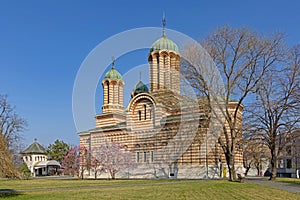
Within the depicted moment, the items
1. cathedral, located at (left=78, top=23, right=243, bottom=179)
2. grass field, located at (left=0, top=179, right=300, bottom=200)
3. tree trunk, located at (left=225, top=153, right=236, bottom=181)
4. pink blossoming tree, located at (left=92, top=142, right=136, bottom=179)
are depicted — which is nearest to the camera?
grass field, located at (left=0, top=179, right=300, bottom=200)

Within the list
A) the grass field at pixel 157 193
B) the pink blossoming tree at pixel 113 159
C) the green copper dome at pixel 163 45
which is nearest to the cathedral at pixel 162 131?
the green copper dome at pixel 163 45

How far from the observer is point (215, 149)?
4219cm

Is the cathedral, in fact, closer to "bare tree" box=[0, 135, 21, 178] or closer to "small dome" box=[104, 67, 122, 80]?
"small dome" box=[104, 67, 122, 80]

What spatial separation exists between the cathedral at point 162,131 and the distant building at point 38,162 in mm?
24775

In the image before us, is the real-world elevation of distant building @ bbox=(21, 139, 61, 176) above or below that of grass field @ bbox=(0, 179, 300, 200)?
below

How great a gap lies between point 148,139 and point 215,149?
10376 millimetres

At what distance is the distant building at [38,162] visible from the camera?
79.8m

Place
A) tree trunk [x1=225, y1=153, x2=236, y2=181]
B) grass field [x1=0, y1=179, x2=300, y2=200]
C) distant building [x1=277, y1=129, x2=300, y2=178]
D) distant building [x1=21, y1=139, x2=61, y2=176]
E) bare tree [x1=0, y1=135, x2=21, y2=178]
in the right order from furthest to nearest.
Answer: distant building [x1=21, y1=139, x2=61, y2=176]
distant building [x1=277, y1=129, x2=300, y2=178]
tree trunk [x1=225, y1=153, x2=236, y2=181]
grass field [x1=0, y1=179, x2=300, y2=200]
bare tree [x1=0, y1=135, x2=21, y2=178]

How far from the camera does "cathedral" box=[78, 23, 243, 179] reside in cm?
4181

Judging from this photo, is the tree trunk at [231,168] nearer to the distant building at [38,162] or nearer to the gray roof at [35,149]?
the distant building at [38,162]

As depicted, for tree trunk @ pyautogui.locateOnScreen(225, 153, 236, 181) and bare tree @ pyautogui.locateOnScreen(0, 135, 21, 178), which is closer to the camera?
bare tree @ pyautogui.locateOnScreen(0, 135, 21, 178)

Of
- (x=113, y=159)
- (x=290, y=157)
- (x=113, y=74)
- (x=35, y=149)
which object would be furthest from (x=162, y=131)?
(x=35, y=149)

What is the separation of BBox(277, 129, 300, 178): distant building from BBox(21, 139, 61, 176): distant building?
47.0 m

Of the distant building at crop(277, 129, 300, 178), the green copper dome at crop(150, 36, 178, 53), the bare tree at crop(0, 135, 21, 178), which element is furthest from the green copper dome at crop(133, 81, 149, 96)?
the bare tree at crop(0, 135, 21, 178)
